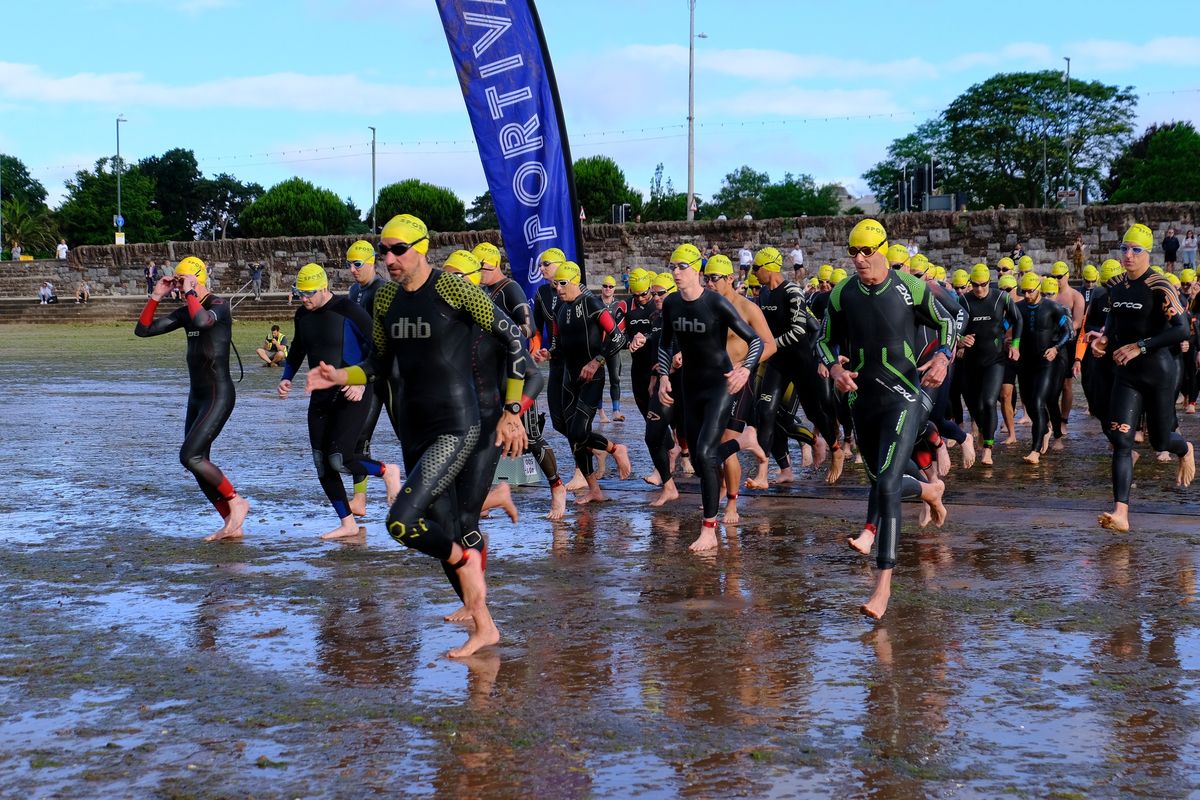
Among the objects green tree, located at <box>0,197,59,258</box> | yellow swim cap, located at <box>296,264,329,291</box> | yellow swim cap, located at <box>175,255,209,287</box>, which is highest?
green tree, located at <box>0,197,59,258</box>

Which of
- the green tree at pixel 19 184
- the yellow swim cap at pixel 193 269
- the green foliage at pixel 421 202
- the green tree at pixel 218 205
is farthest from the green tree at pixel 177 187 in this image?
the yellow swim cap at pixel 193 269

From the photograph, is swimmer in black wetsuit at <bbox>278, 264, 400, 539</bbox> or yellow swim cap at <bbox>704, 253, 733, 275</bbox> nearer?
swimmer in black wetsuit at <bbox>278, 264, 400, 539</bbox>

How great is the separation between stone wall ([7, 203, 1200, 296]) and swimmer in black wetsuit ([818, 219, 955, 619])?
2941 cm

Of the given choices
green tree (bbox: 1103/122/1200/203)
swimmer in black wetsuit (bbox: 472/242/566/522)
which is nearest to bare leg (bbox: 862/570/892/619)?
swimmer in black wetsuit (bbox: 472/242/566/522)

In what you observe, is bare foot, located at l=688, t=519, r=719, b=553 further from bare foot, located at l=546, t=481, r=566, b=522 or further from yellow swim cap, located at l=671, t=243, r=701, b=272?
yellow swim cap, located at l=671, t=243, r=701, b=272

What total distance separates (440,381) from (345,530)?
3084 millimetres

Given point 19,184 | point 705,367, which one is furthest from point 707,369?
point 19,184

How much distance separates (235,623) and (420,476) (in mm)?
1298

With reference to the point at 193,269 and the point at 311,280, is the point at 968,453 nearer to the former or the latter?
the point at 311,280

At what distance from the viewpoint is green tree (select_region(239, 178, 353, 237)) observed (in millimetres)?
87625

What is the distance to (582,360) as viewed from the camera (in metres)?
10.5

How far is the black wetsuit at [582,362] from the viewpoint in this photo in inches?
407

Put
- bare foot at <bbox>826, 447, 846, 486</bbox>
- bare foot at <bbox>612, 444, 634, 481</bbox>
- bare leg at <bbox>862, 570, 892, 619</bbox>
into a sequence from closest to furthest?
bare leg at <bbox>862, 570, 892, 619</bbox>
bare foot at <bbox>612, 444, 634, 481</bbox>
bare foot at <bbox>826, 447, 846, 486</bbox>

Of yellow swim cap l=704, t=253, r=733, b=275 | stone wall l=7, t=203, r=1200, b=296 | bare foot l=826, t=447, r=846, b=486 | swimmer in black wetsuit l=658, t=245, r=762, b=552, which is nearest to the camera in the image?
swimmer in black wetsuit l=658, t=245, r=762, b=552
